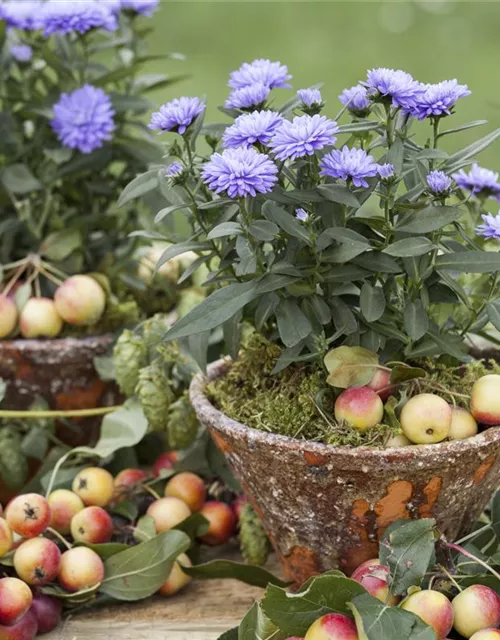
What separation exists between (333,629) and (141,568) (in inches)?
13.8

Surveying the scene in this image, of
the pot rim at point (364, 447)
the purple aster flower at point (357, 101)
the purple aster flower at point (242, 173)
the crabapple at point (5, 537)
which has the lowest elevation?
the crabapple at point (5, 537)

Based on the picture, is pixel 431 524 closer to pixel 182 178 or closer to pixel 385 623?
pixel 385 623

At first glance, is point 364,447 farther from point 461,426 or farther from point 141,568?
point 141,568

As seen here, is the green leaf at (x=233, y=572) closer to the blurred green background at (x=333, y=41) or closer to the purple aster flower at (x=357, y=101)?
the purple aster flower at (x=357, y=101)

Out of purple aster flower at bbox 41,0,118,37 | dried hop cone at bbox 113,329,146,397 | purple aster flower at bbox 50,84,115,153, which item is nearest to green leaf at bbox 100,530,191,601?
dried hop cone at bbox 113,329,146,397

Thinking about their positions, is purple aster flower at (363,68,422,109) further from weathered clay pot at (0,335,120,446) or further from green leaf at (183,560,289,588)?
weathered clay pot at (0,335,120,446)

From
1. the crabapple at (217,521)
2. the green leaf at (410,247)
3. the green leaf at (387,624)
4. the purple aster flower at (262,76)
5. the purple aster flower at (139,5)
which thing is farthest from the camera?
the purple aster flower at (139,5)

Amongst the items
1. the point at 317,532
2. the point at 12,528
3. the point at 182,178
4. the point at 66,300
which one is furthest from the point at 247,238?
the point at 66,300

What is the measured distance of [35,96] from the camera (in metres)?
1.66

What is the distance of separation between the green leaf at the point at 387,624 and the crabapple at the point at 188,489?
0.45m

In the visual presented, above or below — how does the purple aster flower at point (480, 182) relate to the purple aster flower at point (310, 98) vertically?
below

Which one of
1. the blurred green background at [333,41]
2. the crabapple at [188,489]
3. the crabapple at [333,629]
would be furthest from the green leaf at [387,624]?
the blurred green background at [333,41]

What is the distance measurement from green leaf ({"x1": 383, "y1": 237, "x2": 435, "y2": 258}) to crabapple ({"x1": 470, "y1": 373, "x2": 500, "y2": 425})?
0.17 meters

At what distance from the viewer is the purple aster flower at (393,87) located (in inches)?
39.6
